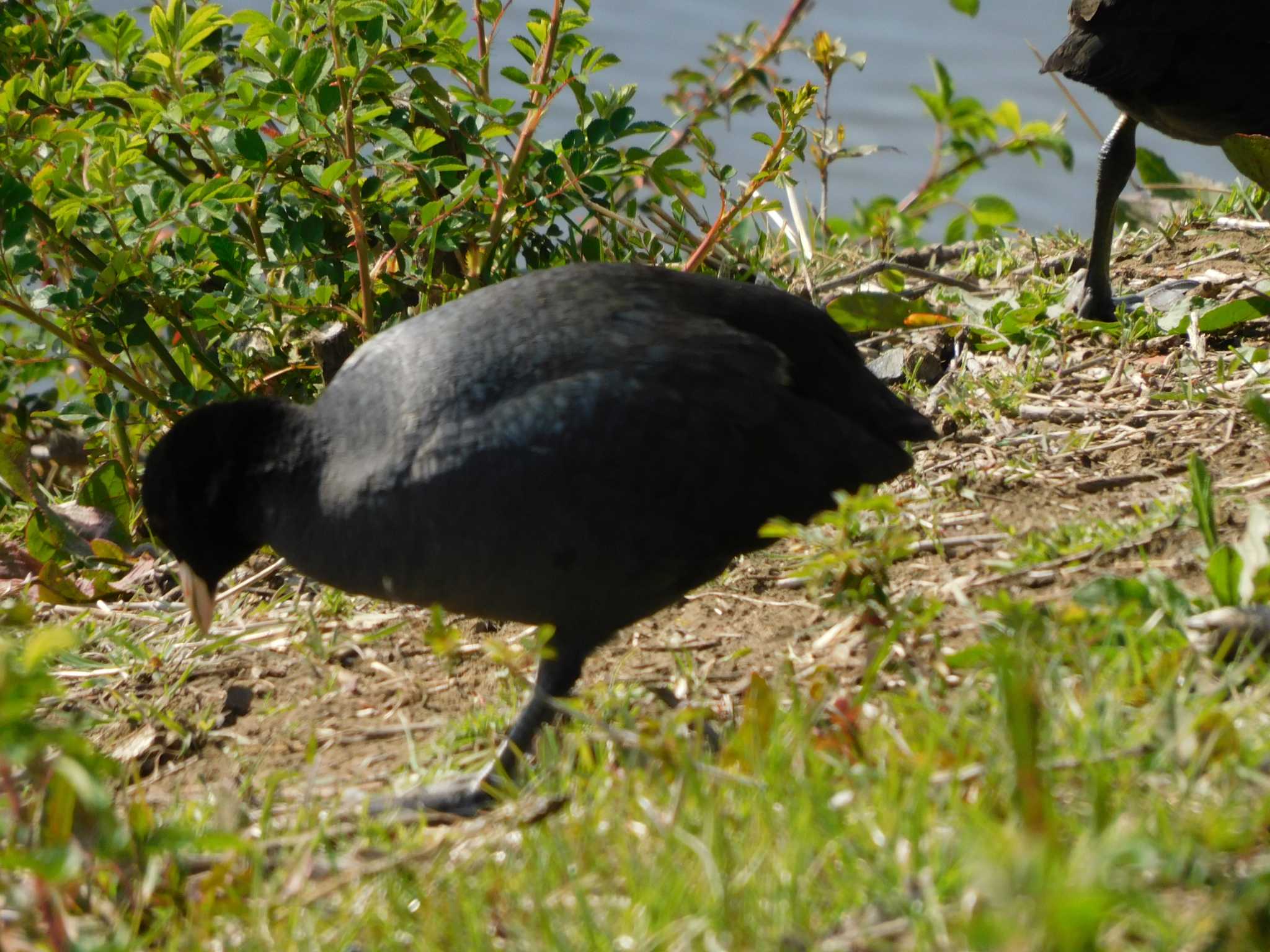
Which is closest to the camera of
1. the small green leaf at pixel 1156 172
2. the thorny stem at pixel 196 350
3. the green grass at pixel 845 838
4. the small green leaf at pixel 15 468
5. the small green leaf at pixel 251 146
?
the green grass at pixel 845 838

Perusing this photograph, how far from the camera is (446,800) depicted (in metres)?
2.67

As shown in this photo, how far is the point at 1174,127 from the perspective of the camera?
391 centimetres

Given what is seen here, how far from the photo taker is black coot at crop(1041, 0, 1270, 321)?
359cm

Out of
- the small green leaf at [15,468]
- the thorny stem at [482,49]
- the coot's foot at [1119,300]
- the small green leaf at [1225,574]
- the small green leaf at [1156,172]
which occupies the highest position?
the thorny stem at [482,49]

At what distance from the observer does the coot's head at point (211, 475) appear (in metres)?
3.12

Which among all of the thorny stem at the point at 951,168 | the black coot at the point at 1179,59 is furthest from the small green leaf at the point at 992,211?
the black coot at the point at 1179,59

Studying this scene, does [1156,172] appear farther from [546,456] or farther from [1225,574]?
[546,456]

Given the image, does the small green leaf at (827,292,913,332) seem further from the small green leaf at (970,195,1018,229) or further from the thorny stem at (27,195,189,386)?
the thorny stem at (27,195,189,386)

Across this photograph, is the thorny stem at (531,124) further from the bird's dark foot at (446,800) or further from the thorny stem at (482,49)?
the bird's dark foot at (446,800)

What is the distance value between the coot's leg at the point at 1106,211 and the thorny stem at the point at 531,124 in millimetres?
1679

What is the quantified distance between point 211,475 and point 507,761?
96 cm

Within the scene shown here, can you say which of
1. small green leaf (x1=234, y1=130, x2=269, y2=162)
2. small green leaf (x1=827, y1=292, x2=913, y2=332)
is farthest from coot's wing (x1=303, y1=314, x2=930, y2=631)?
small green leaf (x1=827, y1=292, x2=913, y2=332)

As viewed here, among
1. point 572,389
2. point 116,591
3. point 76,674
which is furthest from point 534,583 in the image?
point 116,591

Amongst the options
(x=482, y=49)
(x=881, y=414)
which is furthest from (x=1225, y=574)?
(x=482, y=49)
